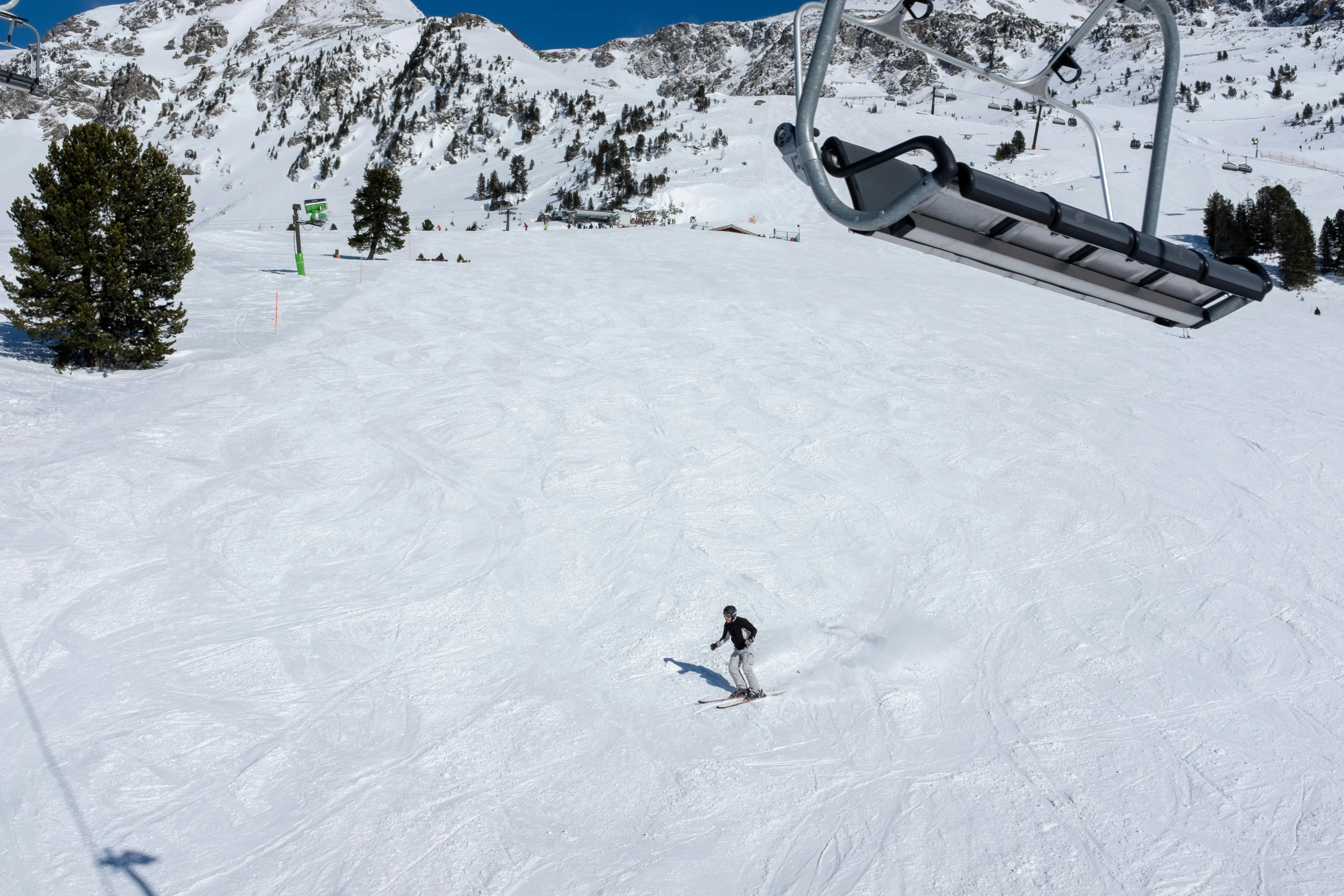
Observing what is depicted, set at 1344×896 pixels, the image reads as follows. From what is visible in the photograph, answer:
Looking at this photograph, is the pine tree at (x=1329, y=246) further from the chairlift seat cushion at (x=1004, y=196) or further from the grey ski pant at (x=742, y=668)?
the chairlift seat cushion at (x=1004, y=196)

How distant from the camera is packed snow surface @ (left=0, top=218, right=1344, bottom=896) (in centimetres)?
671

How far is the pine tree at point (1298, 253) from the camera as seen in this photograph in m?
38.1

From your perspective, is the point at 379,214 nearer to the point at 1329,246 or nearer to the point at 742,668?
the point at 742,668

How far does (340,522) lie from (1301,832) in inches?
475

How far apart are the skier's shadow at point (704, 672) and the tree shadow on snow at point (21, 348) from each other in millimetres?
16870

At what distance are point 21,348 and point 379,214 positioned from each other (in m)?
19.0

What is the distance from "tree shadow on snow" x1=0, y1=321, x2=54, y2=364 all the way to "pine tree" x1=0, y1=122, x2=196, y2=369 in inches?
19.2

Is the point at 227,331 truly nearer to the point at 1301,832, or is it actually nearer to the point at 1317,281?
the point at 1301,832

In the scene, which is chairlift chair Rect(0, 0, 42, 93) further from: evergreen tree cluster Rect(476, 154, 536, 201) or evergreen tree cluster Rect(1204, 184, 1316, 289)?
evergreen tree cluster Rect(476, 154, 536, 201)

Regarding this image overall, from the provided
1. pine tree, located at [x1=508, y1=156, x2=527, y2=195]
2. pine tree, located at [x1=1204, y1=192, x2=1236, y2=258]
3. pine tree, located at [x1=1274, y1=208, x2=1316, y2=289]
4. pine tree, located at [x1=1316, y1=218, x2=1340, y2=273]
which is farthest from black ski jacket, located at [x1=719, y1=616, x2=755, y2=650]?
pine tree, located at [x1=508, y1=156, x2=527, y2=195]

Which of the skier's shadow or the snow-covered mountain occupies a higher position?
the snow-covered mountain

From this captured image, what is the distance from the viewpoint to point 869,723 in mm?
8094

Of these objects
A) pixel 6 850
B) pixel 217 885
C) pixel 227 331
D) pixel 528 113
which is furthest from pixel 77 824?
pixel 528 113

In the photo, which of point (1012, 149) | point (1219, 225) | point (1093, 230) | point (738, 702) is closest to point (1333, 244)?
point (1219, 225)
